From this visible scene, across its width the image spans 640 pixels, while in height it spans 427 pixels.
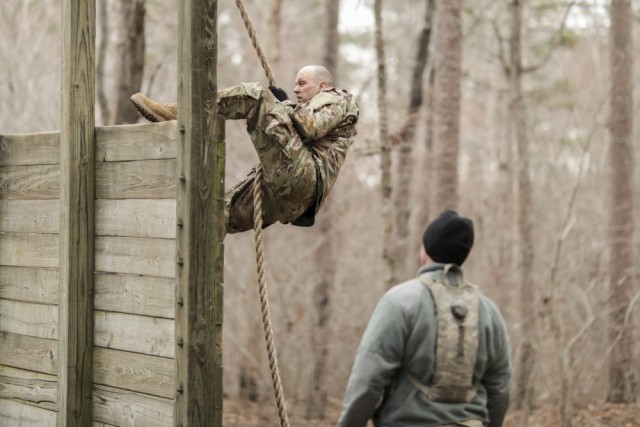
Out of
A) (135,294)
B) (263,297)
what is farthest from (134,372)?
(263,297)

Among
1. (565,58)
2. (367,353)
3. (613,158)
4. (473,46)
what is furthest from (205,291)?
(565,58)

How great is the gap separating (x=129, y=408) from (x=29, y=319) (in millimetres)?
985

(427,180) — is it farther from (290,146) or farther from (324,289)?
(290,146)

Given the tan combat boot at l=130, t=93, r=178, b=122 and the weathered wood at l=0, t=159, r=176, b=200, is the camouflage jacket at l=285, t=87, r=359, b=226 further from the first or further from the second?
the weathered wood at l=0, t=159, r=176, b=200

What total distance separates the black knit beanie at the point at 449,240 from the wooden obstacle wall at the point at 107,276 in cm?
128

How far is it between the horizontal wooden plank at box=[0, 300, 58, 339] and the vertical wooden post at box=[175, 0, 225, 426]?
3.52 feet

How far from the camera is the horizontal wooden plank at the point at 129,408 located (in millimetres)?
4078

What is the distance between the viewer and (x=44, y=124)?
15.9 meters

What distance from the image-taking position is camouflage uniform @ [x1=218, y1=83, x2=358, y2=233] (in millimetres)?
4418

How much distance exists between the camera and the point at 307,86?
16.4 ft

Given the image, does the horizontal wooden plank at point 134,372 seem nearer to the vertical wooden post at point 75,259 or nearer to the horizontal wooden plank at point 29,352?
the vertical wooden post at point 75,259

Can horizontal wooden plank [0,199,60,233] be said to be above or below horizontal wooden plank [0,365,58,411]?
above

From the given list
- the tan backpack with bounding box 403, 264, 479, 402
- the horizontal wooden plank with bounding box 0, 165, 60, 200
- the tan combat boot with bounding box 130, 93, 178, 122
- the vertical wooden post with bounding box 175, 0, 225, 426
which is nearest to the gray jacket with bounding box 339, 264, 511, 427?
the tan backpack with bounding box 403, 264, 479, 402

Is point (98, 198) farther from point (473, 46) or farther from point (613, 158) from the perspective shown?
point (473, 46)
